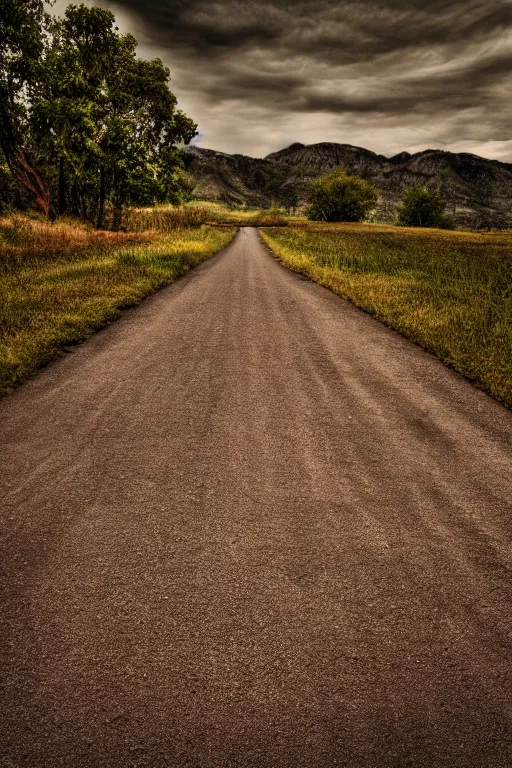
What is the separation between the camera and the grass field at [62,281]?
6457mm

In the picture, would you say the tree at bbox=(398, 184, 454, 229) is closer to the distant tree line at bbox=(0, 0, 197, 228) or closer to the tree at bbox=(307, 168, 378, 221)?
the tree at bbox=(307, 168, 378, 221)

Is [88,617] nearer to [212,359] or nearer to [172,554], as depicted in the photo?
[172,554]

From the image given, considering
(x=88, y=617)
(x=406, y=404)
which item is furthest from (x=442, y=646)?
(x=406, y=404)

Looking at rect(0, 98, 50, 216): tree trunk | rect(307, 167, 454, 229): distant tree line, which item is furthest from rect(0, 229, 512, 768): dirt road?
rect(307, 167, 454, 229): distant tree line

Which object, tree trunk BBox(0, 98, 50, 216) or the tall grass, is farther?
the tall grass

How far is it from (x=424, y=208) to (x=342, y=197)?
23990 mm

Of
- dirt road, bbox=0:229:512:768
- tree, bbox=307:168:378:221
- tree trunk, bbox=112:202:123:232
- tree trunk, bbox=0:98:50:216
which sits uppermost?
tree, bbox=307:168:378:221

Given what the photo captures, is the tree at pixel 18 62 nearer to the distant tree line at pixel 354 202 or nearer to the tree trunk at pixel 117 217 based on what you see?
the tree trunk at pixel 117 217

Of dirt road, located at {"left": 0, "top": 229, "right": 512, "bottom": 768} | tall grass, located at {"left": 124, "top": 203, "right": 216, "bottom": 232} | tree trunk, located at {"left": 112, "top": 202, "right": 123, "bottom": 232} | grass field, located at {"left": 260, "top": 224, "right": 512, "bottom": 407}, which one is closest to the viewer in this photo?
dirt road, located at {"left": 0, "top": 229, "right": 512, "bottom": 768}

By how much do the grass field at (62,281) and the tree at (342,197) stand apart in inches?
3269

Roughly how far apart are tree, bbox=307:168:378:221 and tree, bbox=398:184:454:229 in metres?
13.9

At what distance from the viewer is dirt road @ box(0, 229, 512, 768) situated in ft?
5.64

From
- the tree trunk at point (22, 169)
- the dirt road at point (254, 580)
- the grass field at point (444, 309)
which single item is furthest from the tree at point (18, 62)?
the dirt road at point (254, 580)

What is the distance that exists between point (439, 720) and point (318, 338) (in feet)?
20.3
